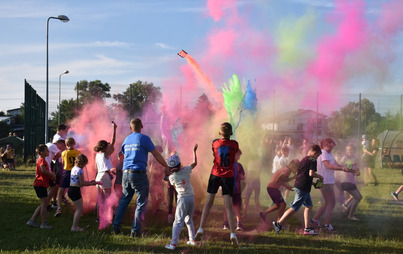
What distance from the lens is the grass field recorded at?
213 inches

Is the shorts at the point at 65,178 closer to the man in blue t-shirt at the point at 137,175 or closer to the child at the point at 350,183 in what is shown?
the man in blue t-shirt at the point at 137,175

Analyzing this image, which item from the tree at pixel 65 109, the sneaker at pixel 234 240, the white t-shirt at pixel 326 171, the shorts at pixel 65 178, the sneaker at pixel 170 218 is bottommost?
the sneaker at pixel 170 218

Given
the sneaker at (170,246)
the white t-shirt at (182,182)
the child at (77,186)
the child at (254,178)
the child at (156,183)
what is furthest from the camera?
the child at (254,178)

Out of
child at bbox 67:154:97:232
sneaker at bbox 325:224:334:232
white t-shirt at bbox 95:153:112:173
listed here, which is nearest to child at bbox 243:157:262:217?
sneaker at bbox 325:224:334:232

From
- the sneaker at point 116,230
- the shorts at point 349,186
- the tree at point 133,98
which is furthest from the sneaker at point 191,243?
the tree at point 133,98

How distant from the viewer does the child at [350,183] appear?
779 cm

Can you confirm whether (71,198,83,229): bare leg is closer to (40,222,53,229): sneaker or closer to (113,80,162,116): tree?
(40,222,53,229): sneaker

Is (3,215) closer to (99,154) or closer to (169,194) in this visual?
(99,154)

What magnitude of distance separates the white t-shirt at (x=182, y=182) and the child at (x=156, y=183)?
2.31 meters

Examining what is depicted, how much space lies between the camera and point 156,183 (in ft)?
26.7

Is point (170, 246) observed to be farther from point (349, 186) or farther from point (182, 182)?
point (349, 186)

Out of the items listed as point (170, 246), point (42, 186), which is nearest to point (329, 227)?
point (170, 246)

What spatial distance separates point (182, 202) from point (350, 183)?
13.3ft

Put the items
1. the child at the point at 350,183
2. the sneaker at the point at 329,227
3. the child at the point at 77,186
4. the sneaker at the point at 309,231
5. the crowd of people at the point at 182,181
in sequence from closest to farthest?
the crowd of people at the point at 182,181 → the sneaker at the point at 309,231 → the child at the point at 77,186 → the sneaker at the point at 329,227 → the child at the point at 350,183
